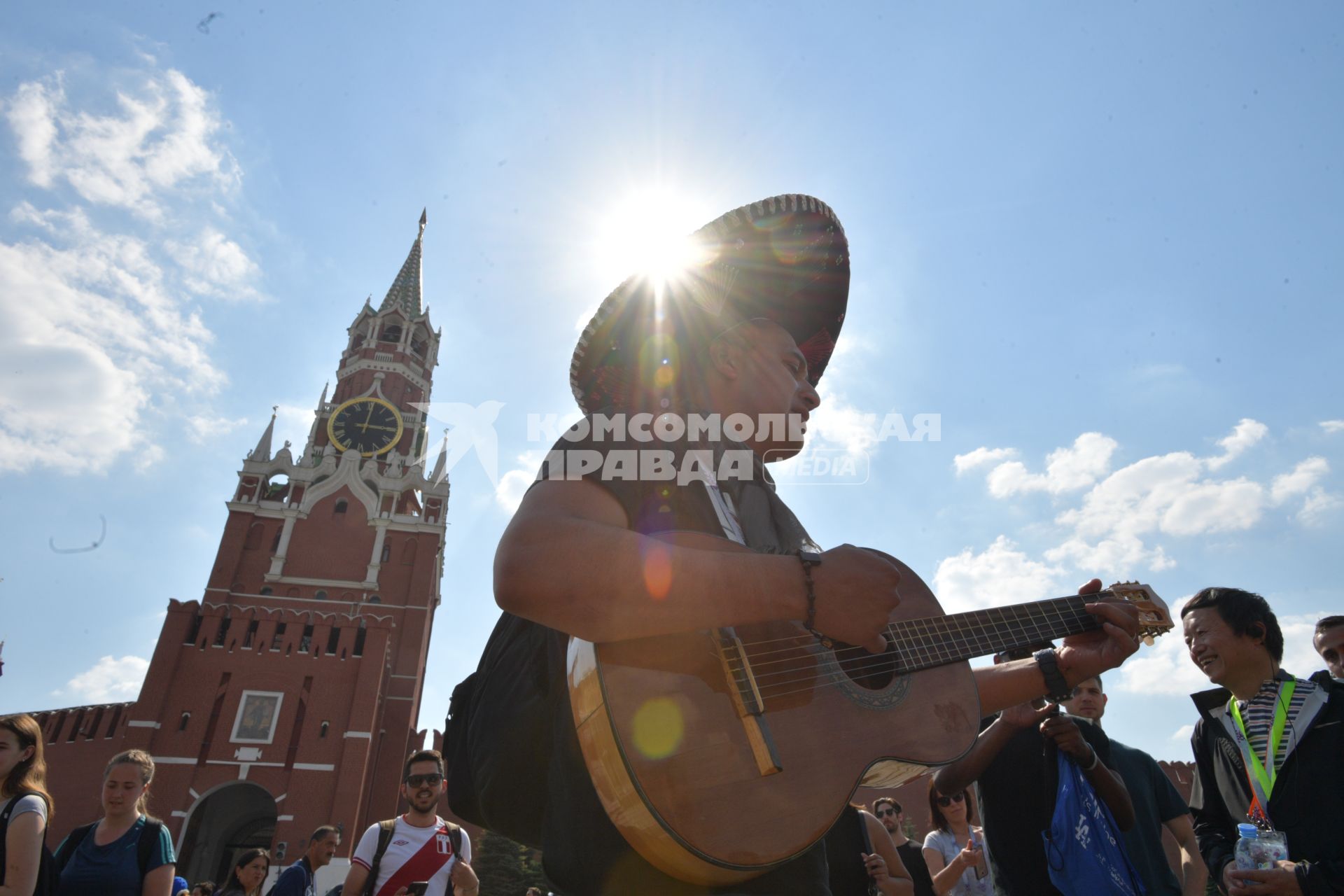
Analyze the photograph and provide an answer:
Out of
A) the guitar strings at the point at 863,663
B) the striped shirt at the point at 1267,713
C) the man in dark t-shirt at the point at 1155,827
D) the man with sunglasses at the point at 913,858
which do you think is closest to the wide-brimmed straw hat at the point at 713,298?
the guitar strings at the point at 863,663

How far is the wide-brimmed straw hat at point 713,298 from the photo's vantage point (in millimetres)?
2150

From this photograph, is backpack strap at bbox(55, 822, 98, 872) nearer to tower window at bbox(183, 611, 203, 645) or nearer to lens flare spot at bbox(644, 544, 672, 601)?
lens flare spot at bbox(644, 544, 672, 601)

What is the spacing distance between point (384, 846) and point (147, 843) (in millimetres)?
1393

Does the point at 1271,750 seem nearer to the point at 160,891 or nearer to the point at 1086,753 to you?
the point at 1086,753

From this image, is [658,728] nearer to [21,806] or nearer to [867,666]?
[867,666]

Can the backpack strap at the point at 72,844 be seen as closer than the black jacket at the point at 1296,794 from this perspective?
No

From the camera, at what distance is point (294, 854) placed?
25172 millimetres

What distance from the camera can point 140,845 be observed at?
13.1ft

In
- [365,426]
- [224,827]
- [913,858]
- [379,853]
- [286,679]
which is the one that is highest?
[365,426]

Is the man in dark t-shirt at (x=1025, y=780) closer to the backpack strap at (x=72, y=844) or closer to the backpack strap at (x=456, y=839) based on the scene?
the backpack strap at (x=456, y=839)

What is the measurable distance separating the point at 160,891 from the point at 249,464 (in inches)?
Answer: 1508

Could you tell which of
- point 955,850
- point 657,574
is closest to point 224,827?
point 955,850

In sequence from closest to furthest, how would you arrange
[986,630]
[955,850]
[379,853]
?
[986,630], [379,853], [955,850]

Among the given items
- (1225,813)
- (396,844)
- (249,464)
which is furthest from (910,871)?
(249,464)
